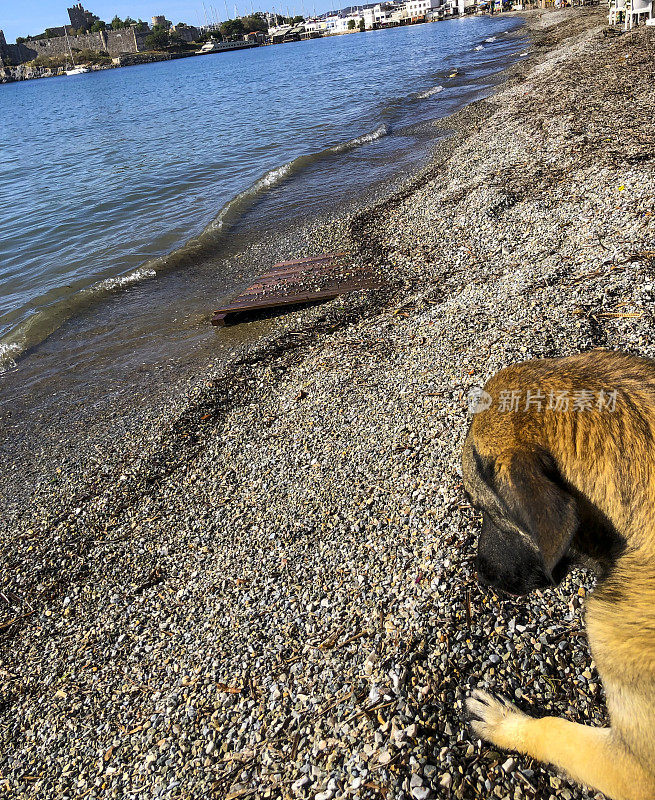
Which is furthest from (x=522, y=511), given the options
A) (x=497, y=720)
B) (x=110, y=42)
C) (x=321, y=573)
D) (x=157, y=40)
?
(x=110, y=42)

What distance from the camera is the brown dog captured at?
2002 mm

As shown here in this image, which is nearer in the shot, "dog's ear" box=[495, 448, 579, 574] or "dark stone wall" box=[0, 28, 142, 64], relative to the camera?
"dog's ear" box=[495, 448, 579, 574]

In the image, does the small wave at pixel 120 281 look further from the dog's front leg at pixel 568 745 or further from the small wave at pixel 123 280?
the dog's front leg at pixel 568 745

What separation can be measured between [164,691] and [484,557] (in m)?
2.65

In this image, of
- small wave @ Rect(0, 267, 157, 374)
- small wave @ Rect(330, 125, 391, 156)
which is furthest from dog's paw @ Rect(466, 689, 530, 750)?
small wave @ Rect(330, 125, 391, 156)

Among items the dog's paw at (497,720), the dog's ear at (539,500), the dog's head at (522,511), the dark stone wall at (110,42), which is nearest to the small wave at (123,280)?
the dog's paw at (497,720)

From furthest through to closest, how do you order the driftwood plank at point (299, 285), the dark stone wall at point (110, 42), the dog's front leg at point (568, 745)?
the dark stone wall at point (110, 42)
the driftwood plank at point (299, 285)
the dog's front leg at point (568, 745)

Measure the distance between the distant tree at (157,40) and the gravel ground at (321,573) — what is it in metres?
231

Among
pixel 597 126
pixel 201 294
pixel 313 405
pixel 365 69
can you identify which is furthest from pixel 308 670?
pixel 365 69

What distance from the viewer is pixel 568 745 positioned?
8.15 ft

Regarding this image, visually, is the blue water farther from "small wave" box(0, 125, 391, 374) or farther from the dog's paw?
the dog's paw

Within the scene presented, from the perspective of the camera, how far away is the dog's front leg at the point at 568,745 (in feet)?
7.06

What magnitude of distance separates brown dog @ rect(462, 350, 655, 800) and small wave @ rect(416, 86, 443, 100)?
34.4 m

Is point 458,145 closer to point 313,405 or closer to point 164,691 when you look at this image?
point 313,405
